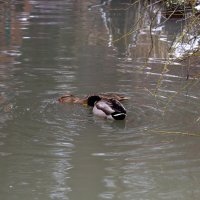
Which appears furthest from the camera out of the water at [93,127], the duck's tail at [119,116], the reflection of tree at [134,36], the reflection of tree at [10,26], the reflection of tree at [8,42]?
the reflection of tree at [10,26]

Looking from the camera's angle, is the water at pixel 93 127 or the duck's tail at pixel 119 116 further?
the duck's tail at pixel 119 116

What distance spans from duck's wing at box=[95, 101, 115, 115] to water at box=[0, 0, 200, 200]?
15cm

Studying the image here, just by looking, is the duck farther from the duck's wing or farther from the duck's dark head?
the duck's wing

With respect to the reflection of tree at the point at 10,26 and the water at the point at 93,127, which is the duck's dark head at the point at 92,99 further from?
the reflection of tree at the point at 10,26

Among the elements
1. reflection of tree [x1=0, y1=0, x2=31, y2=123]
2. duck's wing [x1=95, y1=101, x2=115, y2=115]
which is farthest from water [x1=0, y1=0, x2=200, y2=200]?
duck's wing [x1=95, y1=101, x2=115, y2=115]

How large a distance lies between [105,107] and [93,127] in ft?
1.70

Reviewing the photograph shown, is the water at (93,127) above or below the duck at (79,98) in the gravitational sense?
below

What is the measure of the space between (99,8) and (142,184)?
18.3 meters

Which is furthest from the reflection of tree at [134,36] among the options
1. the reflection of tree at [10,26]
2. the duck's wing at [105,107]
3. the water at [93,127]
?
the reflection of tree at [10,26]

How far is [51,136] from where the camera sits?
25.7 feet

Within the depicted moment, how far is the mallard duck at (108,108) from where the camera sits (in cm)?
860

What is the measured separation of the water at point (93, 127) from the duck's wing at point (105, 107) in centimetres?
15

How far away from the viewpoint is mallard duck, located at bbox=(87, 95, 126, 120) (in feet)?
28.2

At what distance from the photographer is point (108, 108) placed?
873 centimetres
